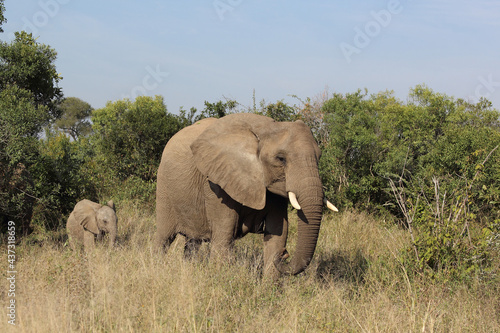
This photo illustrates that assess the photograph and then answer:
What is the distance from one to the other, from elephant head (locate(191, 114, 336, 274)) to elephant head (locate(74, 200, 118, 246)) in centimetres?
331

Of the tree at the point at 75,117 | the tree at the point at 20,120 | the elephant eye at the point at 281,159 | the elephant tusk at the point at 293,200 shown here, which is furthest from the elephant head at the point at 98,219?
the tree at the point at 75,117

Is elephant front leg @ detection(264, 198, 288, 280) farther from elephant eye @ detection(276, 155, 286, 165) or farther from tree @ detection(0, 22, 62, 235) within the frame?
tree @ detection(0, 22, 62, 235)

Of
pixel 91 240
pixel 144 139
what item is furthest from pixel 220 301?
pixel 144 139

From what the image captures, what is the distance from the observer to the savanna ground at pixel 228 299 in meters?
5.09

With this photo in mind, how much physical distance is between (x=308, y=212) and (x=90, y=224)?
5294mm

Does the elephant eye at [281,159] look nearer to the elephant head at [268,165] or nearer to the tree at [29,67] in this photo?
the elephant head at [268,165]

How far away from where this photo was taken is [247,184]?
6230 mm

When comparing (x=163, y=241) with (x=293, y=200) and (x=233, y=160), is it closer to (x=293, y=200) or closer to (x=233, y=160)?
(x=233, y=160)

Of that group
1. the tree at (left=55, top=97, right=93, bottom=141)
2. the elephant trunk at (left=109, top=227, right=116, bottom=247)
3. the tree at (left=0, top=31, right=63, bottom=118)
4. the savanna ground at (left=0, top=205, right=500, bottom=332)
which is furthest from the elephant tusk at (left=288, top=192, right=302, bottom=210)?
the tree at (left=55, top=97, right=93, bottom=141)

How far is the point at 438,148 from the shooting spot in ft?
35.3

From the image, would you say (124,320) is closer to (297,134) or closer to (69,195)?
(297,134)

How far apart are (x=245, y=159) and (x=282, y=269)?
4.50 ft

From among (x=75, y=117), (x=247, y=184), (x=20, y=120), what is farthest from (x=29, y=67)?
(x=75, y=117)

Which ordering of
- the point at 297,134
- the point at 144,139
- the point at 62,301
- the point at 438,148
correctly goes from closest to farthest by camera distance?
1. the point at 62,301
2. the point at 297,134
3. the point at 438,148
4. the point at 144,139
